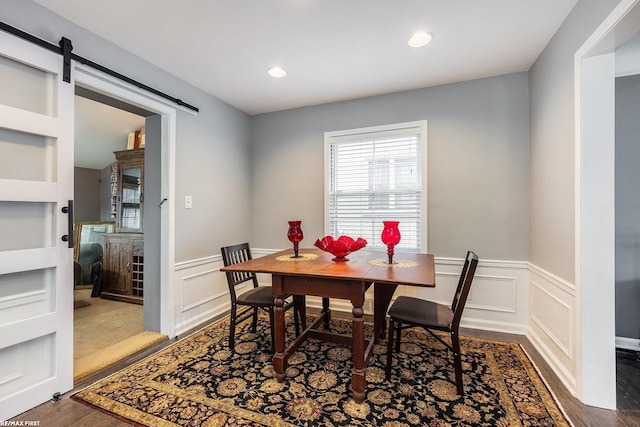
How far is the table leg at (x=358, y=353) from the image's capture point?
1.72m

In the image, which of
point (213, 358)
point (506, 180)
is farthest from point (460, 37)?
point (213, 358)

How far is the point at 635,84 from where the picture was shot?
2.31 m

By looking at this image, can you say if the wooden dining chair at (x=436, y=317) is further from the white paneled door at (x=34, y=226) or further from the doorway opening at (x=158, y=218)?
the white paneled door at (x=34, y=226)

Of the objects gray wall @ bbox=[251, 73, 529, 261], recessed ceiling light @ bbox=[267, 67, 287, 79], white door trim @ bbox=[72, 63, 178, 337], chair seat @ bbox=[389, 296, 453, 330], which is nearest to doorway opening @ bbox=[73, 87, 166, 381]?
white door trim @ bbox=[72, 63, 178, 337]

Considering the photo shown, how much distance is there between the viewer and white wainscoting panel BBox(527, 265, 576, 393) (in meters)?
1.84

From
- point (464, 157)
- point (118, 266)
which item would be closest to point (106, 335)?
point (118, 266)

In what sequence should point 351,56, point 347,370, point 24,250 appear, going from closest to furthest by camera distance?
1. point 24,250
2. point 347,370
3. point 351,56

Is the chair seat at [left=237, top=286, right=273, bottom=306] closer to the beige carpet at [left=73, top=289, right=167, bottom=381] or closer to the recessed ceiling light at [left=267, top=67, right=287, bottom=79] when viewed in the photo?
the beige carpet at [left=73, top=289, right=167, bottom=381]

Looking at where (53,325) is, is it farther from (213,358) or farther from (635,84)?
(635,84)

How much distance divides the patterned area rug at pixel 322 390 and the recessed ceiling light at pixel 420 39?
2470 millimetres

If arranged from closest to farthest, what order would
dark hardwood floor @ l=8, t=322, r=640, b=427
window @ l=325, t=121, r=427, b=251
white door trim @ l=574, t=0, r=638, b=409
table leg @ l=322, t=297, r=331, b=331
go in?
dark hardwood floor @ l=8, t=322, r=640, b=427
white door trim @ l=574, t=0, r=638, b=409
table leg @ l=322, t=297, r=331, b=331
window @ l=325, t=121, r=427, b=251

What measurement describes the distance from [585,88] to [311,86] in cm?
221

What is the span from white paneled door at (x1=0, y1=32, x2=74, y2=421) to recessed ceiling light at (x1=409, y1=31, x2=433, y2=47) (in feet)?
8.05

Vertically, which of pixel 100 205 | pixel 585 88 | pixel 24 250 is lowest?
pixel 24 250
